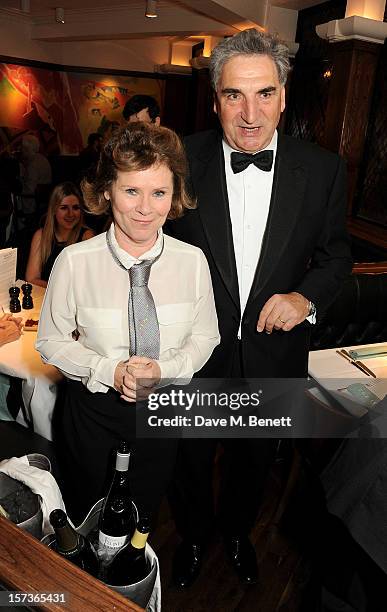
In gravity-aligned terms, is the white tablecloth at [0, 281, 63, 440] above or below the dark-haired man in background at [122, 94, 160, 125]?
below

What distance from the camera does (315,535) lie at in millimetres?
2404

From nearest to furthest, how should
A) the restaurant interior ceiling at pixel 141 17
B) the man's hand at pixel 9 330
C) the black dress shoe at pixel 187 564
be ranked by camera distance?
the black dress shoe at pixel 187 564, the man's hand at pixel 9 330, the restaurant interior ceiling at pixel 141 17

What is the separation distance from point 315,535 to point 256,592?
38 cm

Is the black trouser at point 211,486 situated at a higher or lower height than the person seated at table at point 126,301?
lower

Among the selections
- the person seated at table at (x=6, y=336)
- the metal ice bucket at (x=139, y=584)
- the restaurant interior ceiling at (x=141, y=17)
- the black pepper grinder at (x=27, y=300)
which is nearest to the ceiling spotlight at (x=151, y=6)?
the restaurant interior ceiling at (x=141, y=17)

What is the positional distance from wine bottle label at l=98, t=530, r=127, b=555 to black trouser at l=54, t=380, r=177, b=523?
597 millimetres

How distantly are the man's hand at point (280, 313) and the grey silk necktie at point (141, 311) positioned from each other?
363 mm

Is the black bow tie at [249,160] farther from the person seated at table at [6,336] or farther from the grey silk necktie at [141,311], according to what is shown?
the person seated at table at [6,336]

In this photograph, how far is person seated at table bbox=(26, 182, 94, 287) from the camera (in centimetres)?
353

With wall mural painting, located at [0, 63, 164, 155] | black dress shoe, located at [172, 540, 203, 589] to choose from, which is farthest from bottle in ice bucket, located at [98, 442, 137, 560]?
wall mural painting, located at [0, 63, 164, 155]

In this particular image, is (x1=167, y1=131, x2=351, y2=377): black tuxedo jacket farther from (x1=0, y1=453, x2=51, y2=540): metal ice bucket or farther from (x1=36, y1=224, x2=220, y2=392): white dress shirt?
(x1=0, y1=453, x2=51, y2=540): metal ice bucket

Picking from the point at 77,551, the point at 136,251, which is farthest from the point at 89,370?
the point at 77,551

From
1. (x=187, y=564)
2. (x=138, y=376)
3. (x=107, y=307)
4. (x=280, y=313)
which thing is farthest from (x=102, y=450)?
(x=187, y=564)

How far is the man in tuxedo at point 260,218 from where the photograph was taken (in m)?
1.59
